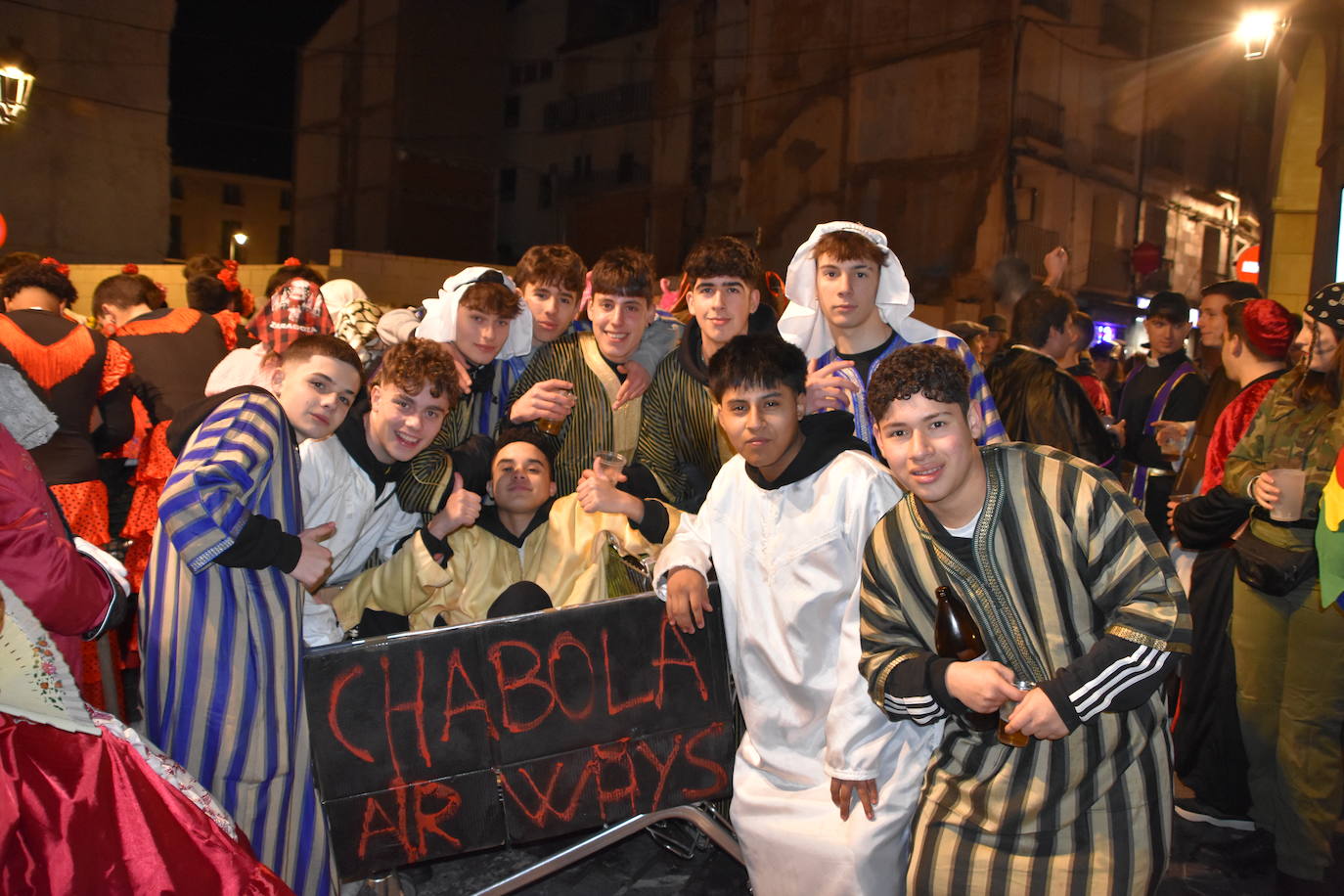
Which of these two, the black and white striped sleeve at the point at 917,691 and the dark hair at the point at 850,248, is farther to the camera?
the dark hair at the point at 850,248

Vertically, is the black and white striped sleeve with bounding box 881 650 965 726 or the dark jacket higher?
the dark jacket

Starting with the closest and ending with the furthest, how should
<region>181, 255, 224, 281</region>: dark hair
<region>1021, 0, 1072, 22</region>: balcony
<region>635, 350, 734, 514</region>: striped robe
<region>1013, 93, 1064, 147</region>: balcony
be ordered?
→ 1. <region>635, 350, 734, 514</region>: striped robe
2. <region>181, 255, 224, 281</region>: dark hair
3. <region>1013, 93, 1064, 147</region>: balcony
4. <region>1021, 0, 1072, 22</region>: balcony

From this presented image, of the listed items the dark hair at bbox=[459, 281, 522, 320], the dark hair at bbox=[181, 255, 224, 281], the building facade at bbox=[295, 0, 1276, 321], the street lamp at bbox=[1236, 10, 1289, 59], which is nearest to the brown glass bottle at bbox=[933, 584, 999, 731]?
the dark hair at bbox=[459, 281, 522, 320]

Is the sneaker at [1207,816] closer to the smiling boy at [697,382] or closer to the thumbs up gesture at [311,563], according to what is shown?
the smiling boy at [697,382]

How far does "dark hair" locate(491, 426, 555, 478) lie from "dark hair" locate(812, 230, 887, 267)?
4.49 feet

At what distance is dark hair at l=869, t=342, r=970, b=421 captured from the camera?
105 inches

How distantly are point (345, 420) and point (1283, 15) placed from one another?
10.1m

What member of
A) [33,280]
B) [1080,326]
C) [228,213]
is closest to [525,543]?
[33,280]

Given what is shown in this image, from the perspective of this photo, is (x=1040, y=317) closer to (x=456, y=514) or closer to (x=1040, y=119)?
(x=456, y=514)

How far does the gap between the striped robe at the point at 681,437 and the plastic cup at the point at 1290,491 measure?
81.9 inches

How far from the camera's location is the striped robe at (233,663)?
305 cm

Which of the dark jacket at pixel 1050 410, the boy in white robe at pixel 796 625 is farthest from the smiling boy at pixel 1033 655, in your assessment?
the dark jacket at pixel 1050 410

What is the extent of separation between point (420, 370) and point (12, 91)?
1020 centimetres

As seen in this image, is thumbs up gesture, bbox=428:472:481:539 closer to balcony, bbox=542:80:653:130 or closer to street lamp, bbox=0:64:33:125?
street lamp, bbox=0:64:33:125
